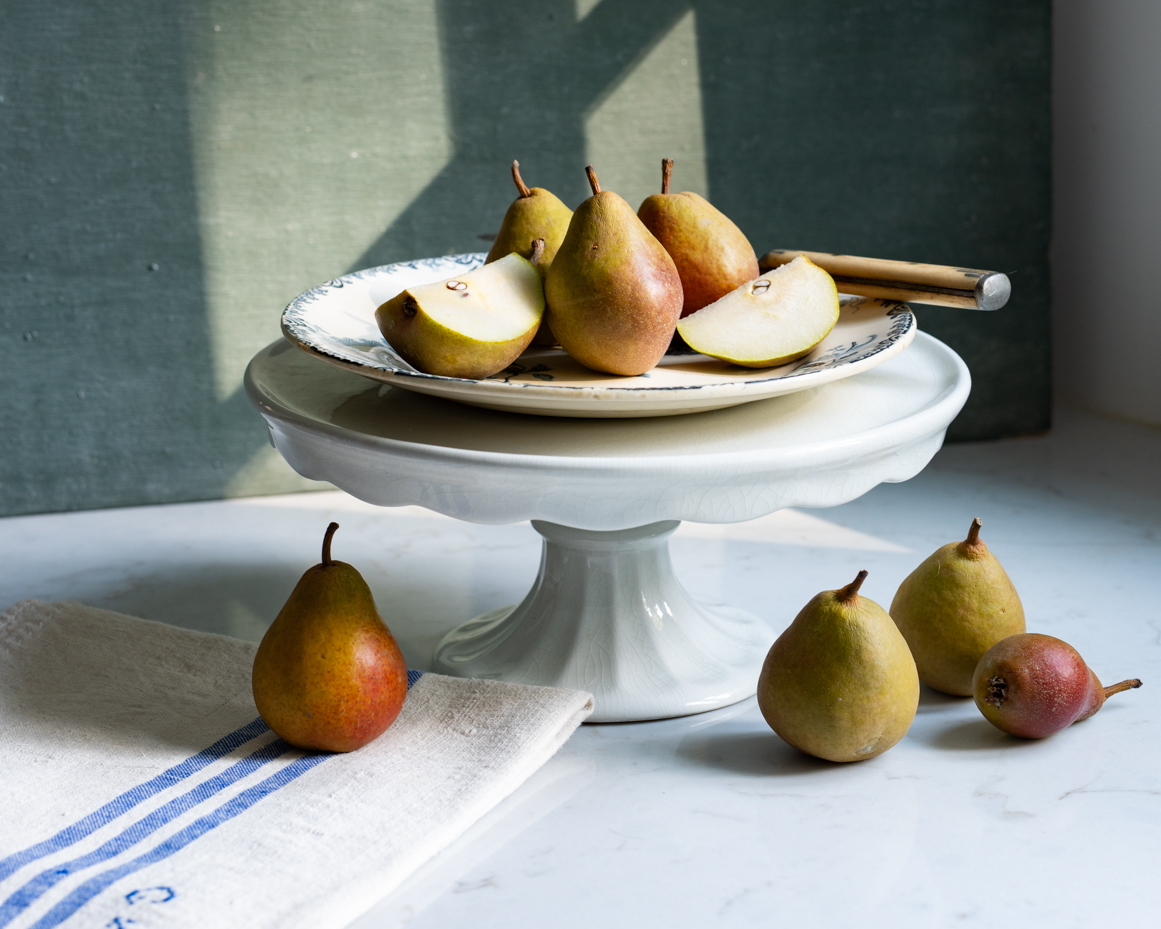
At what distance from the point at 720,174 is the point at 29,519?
4.00 ft

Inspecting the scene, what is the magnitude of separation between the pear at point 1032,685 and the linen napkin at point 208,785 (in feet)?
1.13

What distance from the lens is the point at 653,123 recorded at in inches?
75.2

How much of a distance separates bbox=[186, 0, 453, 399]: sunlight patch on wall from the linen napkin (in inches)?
31.5

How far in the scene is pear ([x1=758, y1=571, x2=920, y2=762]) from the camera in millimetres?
934

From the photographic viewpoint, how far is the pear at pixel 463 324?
899mm

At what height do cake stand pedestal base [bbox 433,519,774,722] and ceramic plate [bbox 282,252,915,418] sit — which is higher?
ceramic plate [bbox 282,252,915,418]

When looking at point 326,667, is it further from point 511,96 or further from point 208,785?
point 511,96

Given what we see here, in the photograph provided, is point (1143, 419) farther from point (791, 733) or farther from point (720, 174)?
point (791, 733)

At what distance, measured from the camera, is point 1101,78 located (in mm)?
2027

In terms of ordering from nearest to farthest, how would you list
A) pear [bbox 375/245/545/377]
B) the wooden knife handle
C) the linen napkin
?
the linen napkin < pear [bbox 375/245/545/377] < the wooden knife handle

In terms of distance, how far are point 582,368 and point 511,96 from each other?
999 millimetres

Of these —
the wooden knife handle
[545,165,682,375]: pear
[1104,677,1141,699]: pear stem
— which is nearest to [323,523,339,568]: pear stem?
[545,165,682,375]: pear

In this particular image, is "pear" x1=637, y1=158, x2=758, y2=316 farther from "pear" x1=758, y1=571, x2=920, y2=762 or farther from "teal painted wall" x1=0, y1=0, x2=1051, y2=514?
"teal painted wall" x1=0, y1=0, x2=1051, y2=514

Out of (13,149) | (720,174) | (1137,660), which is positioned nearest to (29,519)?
(13,149)
